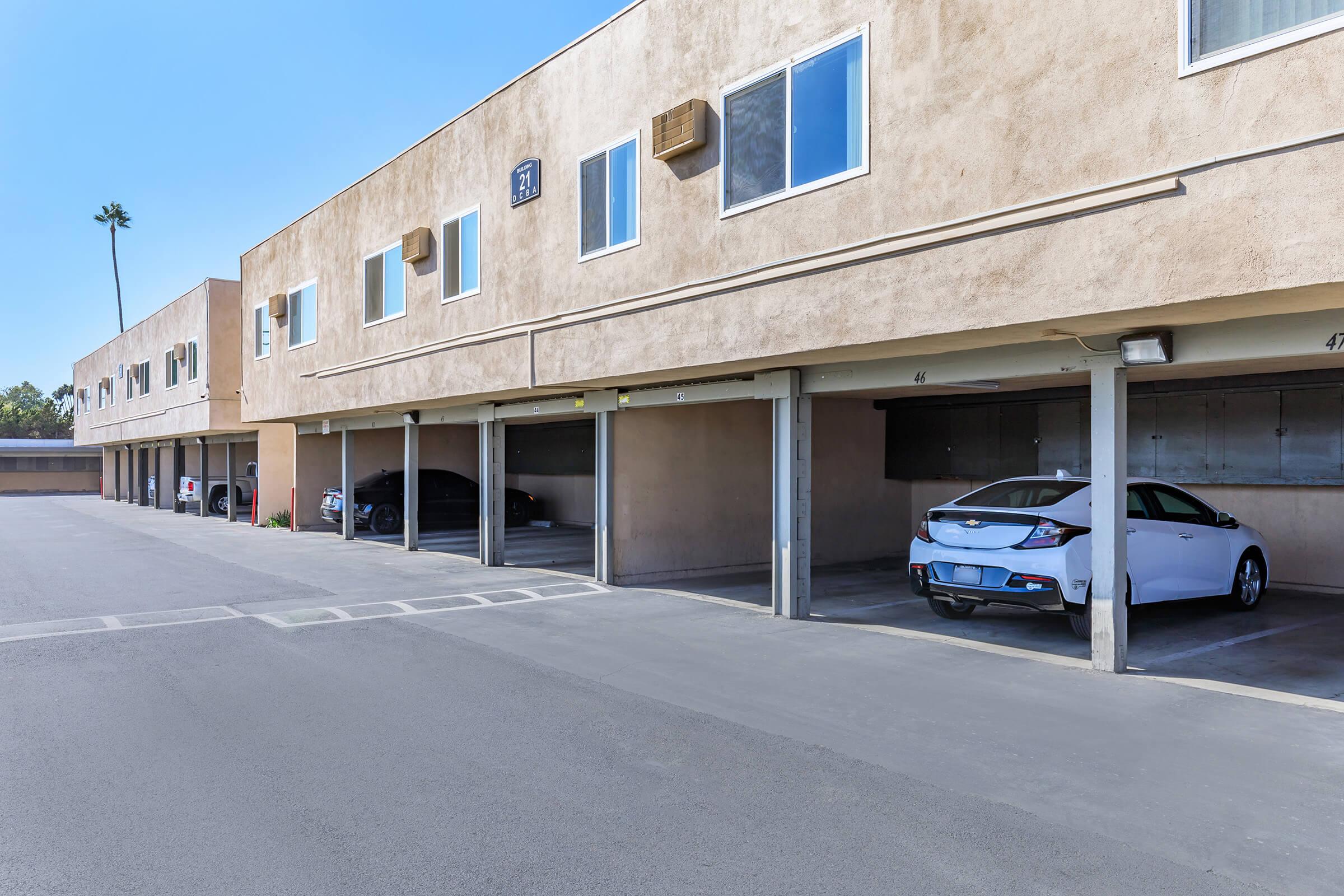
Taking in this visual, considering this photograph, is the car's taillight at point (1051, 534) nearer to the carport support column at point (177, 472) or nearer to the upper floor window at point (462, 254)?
the upper floor window at point (462, 254)

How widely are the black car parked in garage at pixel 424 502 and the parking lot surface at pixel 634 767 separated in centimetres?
1192

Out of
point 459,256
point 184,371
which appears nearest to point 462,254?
point 459,256

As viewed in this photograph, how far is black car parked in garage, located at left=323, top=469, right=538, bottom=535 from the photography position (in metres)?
21.6

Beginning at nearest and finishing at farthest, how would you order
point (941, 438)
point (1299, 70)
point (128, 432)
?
point (1299, 70), point (941, 438), point (128, 432)

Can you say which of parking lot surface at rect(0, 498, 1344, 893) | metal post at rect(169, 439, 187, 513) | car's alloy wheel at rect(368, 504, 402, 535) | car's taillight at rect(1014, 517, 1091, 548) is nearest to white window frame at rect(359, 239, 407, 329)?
car's alloy wheel at rect(368, 504, 402, 535)

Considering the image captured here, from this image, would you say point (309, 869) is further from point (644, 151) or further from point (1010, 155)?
point (644, 151)

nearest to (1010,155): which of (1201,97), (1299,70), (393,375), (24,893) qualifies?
(1201,97)

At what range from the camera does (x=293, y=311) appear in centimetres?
2058

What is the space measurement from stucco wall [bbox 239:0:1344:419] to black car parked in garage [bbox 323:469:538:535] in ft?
27.7

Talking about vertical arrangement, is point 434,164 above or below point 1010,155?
above

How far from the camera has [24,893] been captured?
12.5 feet

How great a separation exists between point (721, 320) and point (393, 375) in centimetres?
839

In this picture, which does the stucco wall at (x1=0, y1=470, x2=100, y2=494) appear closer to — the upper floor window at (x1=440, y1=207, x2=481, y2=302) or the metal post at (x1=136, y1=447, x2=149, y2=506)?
the metal post at (x1=136, y1=447, x2=149, y2=506)

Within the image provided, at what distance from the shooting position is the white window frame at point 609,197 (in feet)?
→ 35.1
